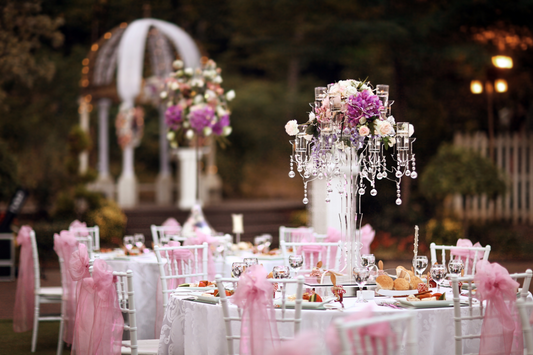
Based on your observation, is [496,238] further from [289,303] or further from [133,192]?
[289,303]

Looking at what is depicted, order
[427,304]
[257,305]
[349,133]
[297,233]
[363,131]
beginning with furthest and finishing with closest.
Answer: [297,233], [349,133], [363,131], [427,304], [257,305]

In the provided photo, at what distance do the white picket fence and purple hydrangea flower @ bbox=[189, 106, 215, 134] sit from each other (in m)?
6.04

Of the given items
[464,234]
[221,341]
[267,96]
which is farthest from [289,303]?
[267,96]

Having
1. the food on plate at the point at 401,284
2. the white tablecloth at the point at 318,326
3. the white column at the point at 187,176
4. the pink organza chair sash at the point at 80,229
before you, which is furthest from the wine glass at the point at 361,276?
the white column at the point at 187,176

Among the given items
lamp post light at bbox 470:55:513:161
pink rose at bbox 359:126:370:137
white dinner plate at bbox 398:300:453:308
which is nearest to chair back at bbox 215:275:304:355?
white dinner plate at bbox 398:300:453:308

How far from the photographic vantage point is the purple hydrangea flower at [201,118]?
7.11 m

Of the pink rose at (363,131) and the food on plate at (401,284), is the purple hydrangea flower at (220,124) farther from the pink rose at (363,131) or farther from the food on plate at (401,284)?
the food on plate at (401,284)

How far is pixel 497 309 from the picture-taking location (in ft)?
11.6

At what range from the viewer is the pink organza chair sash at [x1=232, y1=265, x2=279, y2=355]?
336 cm

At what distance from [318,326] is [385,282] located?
639 mm

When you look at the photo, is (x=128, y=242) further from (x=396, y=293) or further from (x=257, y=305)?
(x=257, y=305)

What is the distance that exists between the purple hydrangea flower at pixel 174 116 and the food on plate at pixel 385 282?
3.65 m

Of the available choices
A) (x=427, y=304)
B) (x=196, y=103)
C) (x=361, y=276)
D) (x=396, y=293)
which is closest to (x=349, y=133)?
(x=361, y=276)

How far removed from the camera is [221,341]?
3.75m
